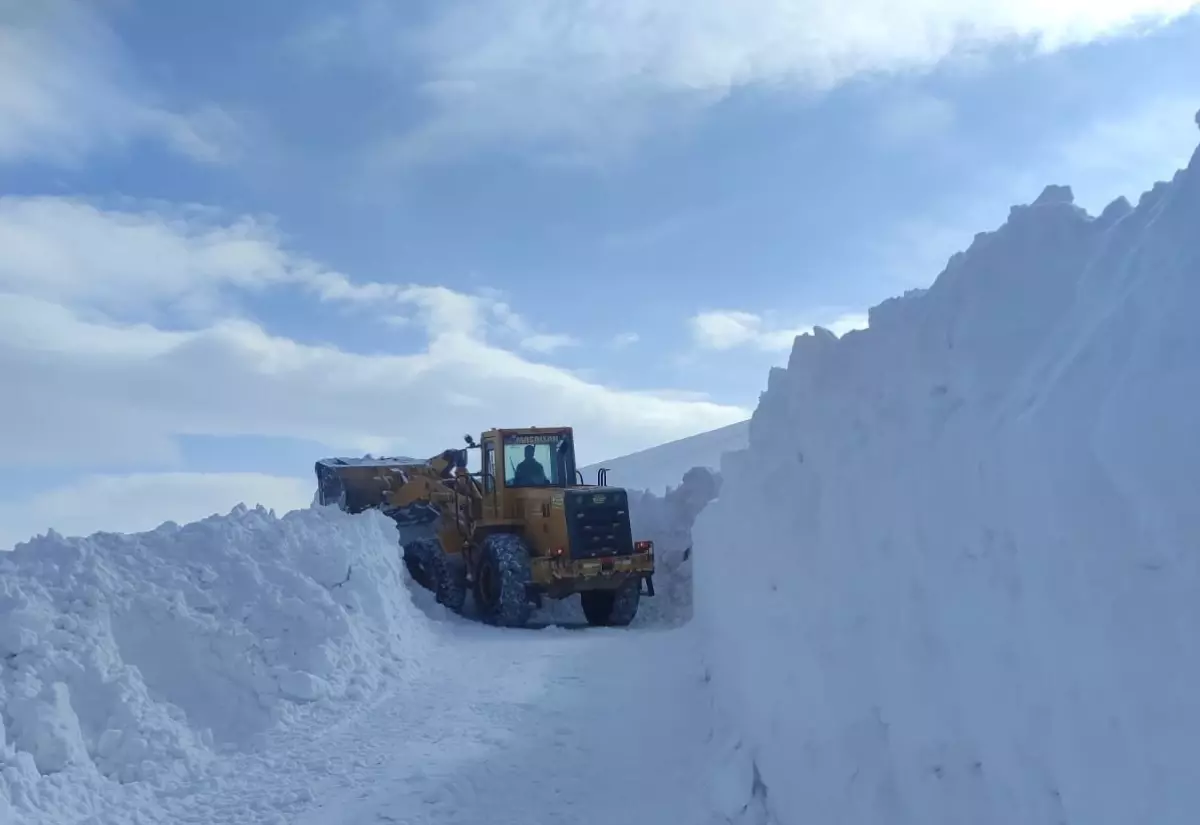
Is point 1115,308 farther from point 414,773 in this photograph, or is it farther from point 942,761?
point 414,773

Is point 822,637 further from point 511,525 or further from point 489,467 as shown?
point 489,467

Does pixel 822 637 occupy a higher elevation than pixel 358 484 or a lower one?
lower

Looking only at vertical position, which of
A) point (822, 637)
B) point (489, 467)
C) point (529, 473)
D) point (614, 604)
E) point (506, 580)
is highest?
point (489, 467)

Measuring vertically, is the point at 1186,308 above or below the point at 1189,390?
above

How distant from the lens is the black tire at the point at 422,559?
55.2 feet

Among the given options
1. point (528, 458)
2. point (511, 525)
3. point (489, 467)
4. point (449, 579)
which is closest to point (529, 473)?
point (528, 458)

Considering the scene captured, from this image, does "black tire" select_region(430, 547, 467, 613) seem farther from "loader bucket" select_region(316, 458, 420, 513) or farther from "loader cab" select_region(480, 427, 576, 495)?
"loader bucket" select_region(316, 458, 420, 513)

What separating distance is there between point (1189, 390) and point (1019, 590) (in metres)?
0.98

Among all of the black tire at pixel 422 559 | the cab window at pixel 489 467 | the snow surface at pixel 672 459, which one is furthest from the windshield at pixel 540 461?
the snow surface at pixel 672 459

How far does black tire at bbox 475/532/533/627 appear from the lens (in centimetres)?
1522

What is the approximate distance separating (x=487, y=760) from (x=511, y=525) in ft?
30.5

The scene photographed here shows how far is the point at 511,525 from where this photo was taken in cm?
1669

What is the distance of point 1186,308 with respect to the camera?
3.08 m

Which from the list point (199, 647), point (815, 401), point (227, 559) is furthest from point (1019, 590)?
point (227, 559)
